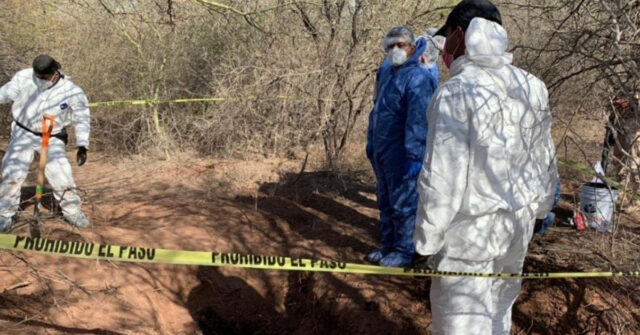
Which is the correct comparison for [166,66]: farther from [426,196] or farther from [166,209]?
[426,196]

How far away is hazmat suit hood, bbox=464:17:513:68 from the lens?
8.07 ft

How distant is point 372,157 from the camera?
15.4 feet

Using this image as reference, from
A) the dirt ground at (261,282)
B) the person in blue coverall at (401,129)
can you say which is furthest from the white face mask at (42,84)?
the person in blue coverall at (401,129)

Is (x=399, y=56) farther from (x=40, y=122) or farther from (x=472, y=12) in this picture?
(x=40, y=122)

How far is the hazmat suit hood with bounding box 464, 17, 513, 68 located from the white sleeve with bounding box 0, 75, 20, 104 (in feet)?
15.6

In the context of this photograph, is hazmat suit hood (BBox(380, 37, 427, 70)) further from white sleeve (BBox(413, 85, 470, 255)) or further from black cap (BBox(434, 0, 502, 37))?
white sleeve (BBox(413, 85, 470, 255))

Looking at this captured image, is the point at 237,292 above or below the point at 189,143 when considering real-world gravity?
below

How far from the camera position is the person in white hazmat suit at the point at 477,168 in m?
2.39

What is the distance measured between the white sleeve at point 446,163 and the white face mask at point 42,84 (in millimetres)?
4479

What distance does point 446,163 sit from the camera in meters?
2.38

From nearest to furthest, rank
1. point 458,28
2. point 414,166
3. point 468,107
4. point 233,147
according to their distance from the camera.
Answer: point 468,107, point 458,28, point 414,166, point 233,147

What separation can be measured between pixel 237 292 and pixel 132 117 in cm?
640

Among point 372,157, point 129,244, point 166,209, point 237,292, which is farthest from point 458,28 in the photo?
point 166,209

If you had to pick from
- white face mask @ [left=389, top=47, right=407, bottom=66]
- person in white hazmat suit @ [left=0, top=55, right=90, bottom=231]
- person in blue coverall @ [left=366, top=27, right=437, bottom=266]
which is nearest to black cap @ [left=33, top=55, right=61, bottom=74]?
person in white hazmat suit @ [left=0, top=55, right=90, bottom=231]
